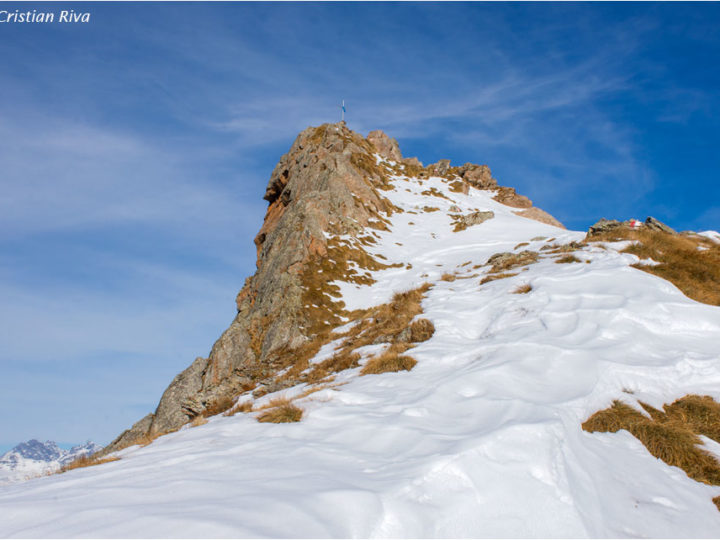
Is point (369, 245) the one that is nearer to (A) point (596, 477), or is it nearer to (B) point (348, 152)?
(B) point (348, 152)

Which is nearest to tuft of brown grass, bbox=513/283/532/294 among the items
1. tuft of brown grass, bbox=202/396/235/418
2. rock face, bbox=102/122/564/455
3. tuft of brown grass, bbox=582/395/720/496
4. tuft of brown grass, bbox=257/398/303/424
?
tuft of brown grass, bbox=582/395/720/496

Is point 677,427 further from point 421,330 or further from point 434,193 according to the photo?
point 434,193

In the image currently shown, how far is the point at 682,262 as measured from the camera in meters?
11.4

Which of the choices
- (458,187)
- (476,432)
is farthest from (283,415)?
(458,187)

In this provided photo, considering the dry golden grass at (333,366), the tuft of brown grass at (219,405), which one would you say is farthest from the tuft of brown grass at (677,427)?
the tuft of brown grass at (219,405)

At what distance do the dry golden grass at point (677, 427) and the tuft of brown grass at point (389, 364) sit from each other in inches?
142

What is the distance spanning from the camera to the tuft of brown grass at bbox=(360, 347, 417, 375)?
26.6 ft

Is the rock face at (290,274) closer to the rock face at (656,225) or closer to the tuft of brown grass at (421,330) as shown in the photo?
the tuft of brown grass at (421,330)

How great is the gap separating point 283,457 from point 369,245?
27.6 meters

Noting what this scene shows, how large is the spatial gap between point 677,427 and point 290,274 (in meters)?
20.9

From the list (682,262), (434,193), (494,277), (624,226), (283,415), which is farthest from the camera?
(434,193)

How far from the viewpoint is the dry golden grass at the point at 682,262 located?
9781 millimetres

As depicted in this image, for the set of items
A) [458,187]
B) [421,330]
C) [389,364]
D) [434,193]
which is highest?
[458,187]

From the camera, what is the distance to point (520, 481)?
378 cm
